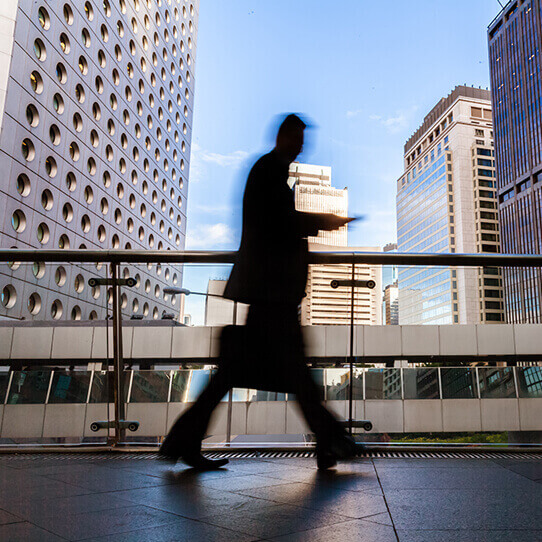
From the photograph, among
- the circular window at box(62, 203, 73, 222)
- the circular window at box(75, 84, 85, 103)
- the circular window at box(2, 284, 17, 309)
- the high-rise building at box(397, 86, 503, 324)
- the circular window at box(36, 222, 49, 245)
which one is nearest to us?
the circular window at box(2, 284, 17, 309)

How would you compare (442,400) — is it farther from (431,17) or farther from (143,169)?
(143,169)

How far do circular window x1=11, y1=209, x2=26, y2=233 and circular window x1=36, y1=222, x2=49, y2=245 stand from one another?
165cm

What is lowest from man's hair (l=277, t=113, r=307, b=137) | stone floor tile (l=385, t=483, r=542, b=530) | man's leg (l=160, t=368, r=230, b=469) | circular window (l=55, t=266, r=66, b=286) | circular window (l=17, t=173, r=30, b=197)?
stone floor tile (l=385, t=483, r=542, b=530)

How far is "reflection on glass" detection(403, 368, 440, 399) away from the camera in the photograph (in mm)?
3391

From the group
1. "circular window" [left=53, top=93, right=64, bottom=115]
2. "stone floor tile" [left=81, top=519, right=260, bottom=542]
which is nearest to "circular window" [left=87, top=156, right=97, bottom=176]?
"circular window" [left=53, top=93, right=64, bottom=115]

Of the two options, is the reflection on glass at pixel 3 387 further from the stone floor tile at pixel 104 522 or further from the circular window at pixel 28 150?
the circular window at pixel 28 150

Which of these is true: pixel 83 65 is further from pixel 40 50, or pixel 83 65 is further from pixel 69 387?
pixel 69 387

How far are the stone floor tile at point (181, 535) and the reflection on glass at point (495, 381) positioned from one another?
92.9 inches

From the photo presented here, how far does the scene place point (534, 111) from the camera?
8319cm

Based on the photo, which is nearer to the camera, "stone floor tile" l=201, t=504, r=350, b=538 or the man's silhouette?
"stone floor tile" l=201, t=504, r=350, b=538

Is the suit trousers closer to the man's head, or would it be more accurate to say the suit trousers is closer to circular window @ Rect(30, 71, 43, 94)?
the man's head

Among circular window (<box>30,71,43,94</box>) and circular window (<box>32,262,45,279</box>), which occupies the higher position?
circular window (<box>30,71,43,94</box>)

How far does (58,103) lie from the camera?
108 ft

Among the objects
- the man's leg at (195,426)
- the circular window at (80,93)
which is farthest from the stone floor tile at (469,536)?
the circular window at (80,93)
